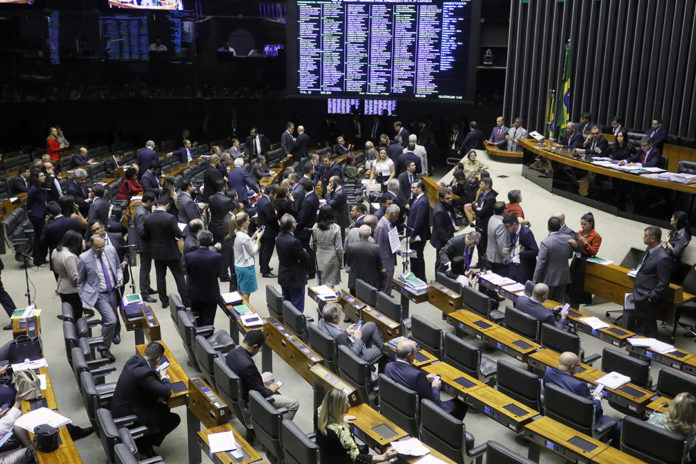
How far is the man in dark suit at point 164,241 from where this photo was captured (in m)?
8.66

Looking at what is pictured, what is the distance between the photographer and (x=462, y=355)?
6.61 m

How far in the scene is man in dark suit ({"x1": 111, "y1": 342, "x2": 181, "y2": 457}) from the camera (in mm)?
5633

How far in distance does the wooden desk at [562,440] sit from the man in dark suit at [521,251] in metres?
3.62

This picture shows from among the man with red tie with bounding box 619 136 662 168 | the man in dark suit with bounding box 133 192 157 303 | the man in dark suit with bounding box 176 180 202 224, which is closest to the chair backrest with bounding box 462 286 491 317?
the man in dark suit with bounding box 176 180 202 224

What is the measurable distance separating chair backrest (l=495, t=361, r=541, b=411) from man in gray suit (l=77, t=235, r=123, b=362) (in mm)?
4124

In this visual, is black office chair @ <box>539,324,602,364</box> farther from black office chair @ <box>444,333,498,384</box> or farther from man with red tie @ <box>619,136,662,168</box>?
man with red tie @ <box>619,136,662,168</box>

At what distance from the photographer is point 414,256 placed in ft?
31.1

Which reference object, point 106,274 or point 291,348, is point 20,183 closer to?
point 106,274

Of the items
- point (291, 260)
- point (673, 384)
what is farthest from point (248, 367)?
point (673, 384)

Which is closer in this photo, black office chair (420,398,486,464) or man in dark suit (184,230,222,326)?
black office chair (420,398,486,464)

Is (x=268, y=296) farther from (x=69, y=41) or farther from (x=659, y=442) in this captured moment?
(x=69, y=41)

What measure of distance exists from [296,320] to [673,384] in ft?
11.9

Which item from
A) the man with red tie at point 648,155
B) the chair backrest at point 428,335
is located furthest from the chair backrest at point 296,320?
the man with red tie at point 648,155

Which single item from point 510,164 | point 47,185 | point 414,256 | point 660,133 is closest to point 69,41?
point 47,185
